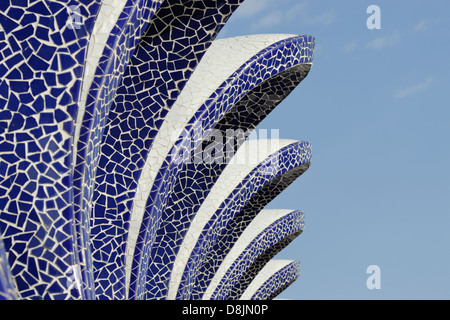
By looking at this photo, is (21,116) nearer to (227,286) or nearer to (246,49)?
(246,49)

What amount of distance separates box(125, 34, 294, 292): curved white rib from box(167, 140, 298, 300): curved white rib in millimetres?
2415

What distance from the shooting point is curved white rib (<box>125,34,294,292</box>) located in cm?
814

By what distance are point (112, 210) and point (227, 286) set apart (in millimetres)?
8001

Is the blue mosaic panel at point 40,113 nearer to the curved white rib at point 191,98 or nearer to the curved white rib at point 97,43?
the curved white rib at point 97,43

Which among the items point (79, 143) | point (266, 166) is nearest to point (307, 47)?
point (266, 166)

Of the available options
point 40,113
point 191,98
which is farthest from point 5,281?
point 191,98

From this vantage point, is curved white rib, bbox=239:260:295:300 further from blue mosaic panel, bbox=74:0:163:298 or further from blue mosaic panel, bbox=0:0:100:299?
blue mosaic panel, bbox=0:0:100:299

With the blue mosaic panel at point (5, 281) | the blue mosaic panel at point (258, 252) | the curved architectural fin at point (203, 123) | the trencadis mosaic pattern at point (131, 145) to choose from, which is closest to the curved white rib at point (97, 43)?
the trencadis mosaic pattern at point (131, 145)

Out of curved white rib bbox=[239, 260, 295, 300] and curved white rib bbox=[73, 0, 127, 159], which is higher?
curved white rib bbox=[73, 0, 127, 159]

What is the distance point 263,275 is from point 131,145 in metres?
15.3

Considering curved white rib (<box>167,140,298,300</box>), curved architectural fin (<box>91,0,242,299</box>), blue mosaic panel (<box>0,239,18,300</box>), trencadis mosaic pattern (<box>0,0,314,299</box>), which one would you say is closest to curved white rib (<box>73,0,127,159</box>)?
trencadis mosaic pattern (<box>0,0,314,299</box>)

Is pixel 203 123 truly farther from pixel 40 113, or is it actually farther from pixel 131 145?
pixel 40 113

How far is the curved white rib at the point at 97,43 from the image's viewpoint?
5129mm

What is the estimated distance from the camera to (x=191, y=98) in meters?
9.16
